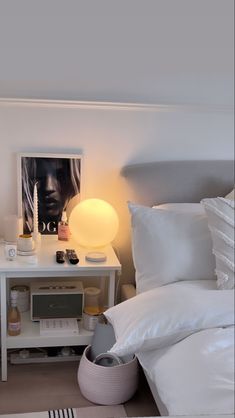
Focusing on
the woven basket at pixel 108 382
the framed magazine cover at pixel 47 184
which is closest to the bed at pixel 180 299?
the woven basket at pixel 108 382

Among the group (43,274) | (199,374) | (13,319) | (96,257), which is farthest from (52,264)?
(199,374)

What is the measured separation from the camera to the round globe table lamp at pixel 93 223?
6.40 ft

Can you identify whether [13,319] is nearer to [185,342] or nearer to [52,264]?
[52,264]

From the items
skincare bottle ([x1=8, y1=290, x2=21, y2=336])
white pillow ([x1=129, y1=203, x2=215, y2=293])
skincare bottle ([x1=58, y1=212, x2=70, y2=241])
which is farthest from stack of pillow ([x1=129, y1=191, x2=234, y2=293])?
skincare bottle ([x1=8, y1=290, x2=21, y2=336])

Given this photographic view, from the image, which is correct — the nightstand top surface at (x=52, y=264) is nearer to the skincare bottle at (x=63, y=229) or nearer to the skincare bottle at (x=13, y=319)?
the skincare bottle at (x=63, y=229)

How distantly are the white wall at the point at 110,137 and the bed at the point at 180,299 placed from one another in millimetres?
94

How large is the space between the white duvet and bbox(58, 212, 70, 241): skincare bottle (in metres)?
0.55

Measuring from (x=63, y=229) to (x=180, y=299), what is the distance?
77 centimetres

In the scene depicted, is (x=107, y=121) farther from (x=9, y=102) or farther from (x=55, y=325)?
(x=55, y=325)

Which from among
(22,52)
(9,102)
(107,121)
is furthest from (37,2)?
(107,121)

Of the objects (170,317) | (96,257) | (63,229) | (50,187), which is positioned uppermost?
(50,187)

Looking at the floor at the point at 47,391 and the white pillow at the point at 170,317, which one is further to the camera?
the floor at the point at 47,391

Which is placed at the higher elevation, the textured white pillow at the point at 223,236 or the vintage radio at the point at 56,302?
the textured white pillow at the point at 223,236

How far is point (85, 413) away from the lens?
1.71 m
